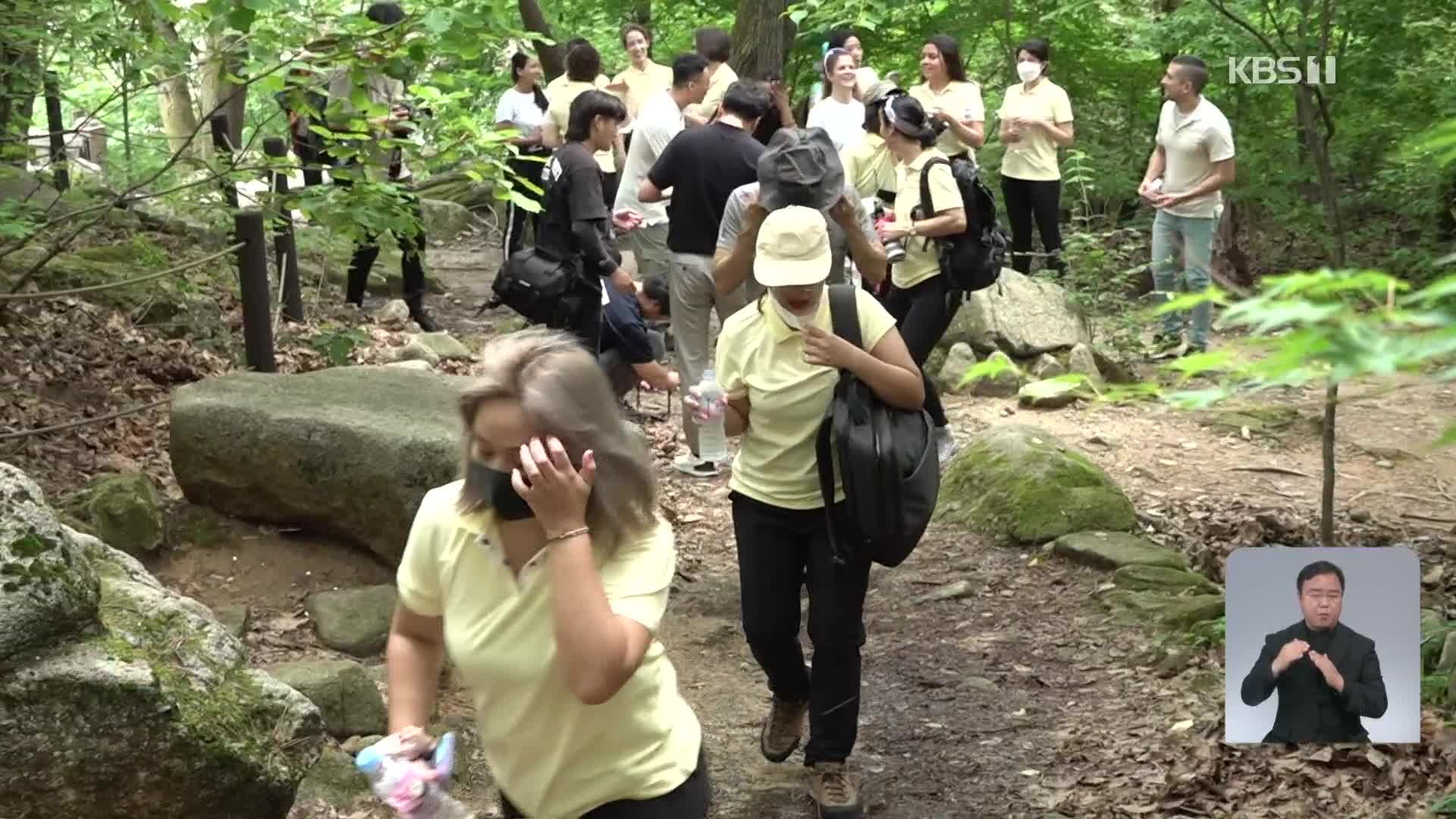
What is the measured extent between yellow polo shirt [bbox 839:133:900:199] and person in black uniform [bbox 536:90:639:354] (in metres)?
1.54

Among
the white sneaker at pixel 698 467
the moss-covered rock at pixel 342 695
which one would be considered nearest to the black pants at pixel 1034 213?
the white sneaker at pixel 698 467

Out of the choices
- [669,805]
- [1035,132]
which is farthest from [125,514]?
[1035,132]

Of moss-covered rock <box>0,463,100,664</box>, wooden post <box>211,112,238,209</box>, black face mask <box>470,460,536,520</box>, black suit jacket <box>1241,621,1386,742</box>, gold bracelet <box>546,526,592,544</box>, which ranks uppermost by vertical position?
wooden post <box>211,112,238,209</box>

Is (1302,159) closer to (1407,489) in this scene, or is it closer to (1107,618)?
(1407,489)

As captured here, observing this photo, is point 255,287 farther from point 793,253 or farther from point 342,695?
point 793,253

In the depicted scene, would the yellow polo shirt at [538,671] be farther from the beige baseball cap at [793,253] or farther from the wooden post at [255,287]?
the wooden post at [255,287]

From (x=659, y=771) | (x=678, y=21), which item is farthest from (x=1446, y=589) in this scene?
(x=678, y=21)

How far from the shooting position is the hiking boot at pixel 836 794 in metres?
4.66

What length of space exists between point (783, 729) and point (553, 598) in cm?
270

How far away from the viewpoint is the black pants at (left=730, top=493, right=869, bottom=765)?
453 cm

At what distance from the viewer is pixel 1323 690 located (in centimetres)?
425

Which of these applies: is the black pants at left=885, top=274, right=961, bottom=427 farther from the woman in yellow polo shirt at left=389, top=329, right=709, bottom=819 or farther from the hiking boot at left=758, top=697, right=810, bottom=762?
the woman in yellow polo shirt at left=389, top=329, right=709, bottom=819

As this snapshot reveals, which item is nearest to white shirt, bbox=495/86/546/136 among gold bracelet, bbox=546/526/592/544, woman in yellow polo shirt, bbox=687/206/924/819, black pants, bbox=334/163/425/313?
black pants, bbox=334/163/425/313

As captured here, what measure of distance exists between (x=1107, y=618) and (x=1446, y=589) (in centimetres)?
141
